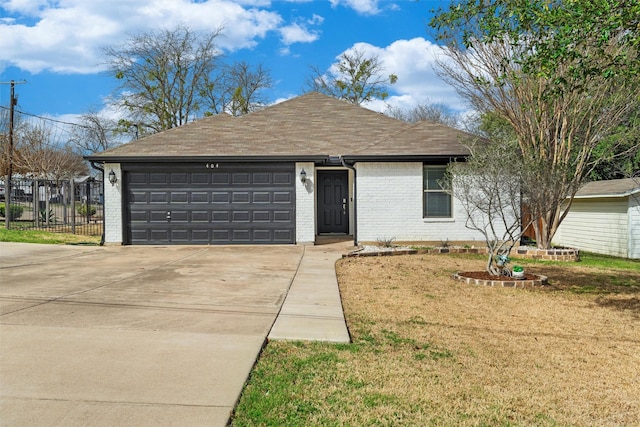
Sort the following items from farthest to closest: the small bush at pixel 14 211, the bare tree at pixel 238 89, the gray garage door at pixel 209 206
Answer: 1. the bare tree at pixel 238 89
2. the small bush at pixel 14 211
3. the gray garage door at pixel 209 206

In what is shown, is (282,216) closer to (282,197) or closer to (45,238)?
(282,197)

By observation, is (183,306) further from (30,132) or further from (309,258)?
(30,132)

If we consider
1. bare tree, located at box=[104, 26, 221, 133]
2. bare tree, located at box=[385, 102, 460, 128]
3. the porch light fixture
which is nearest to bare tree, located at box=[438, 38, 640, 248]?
the porch light fixture

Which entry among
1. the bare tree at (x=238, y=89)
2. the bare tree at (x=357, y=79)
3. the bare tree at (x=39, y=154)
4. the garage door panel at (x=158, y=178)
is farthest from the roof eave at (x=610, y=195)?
the bare tree at (x=39, y=154)

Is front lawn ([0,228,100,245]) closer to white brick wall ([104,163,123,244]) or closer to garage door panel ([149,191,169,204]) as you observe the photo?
white brick wall ([104,163,123,244])

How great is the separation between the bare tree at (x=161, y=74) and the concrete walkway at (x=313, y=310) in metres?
25.6

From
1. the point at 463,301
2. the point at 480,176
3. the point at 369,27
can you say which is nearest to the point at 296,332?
the point at 463,301

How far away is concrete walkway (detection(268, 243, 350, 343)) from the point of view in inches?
192

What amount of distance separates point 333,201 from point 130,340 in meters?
11.6

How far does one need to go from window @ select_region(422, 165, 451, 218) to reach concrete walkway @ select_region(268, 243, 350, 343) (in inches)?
196

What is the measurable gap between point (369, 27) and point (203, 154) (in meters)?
8.11

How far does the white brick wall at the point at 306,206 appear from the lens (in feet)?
44.8

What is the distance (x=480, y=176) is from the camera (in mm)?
8789

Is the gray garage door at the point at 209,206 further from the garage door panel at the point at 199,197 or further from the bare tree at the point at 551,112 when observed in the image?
the bare tree at the point at 551,112
